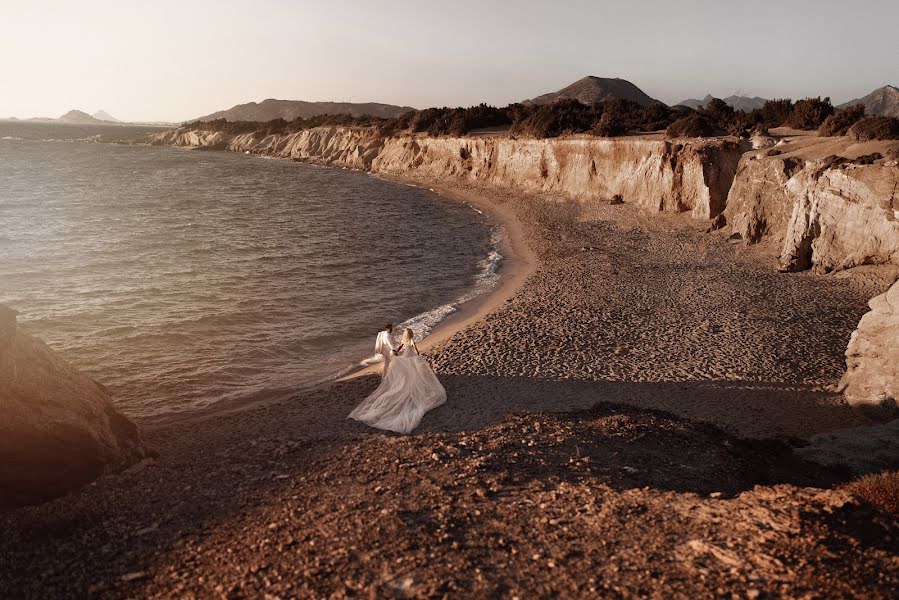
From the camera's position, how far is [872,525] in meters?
6.84

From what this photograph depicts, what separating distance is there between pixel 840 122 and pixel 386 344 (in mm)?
31515

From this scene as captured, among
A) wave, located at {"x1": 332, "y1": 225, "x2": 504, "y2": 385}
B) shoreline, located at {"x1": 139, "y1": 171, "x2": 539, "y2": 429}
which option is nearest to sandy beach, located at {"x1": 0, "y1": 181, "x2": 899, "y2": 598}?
shoreline, located at {"x1": 139, "y1": 171, "x2": 539, "y2": 429}

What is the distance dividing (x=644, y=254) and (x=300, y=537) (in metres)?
25.3

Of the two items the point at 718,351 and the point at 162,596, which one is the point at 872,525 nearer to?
the point at 162,596

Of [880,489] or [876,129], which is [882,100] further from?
[880,489]

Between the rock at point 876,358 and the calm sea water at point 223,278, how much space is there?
13.5 meters

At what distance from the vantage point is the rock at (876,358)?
12.2 meters

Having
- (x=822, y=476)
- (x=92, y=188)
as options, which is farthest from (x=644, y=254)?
(x=92, y=188)

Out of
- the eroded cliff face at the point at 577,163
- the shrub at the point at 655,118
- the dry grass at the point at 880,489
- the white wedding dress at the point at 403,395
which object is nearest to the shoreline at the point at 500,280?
the white wedding dress at the point at 403,395

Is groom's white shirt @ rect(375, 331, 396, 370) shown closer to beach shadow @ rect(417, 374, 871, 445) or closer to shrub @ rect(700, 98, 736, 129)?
beach shadow @ rect(417, 374, 871, 445)

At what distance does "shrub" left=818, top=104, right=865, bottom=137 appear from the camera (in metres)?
30.0

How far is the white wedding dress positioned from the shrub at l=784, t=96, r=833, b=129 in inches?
1462

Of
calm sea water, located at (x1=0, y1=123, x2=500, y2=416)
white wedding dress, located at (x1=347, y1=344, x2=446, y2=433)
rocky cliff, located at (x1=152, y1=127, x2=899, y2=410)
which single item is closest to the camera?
white wedding dress, located at (x1=347, y1=344, x2=446, y2=433)

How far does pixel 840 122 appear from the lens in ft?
98.9
